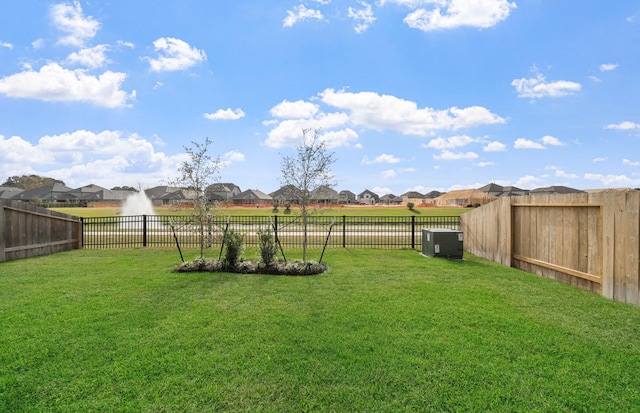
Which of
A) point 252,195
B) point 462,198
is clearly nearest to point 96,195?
point 252,195

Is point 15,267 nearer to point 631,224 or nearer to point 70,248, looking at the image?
point 70,248

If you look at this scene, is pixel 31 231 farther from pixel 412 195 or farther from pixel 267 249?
pixel 412 195

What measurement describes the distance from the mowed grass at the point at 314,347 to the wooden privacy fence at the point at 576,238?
0.45 meters

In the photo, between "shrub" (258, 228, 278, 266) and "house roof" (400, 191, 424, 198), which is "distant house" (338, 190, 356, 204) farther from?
"house roof" (400, 191, 424, 198)

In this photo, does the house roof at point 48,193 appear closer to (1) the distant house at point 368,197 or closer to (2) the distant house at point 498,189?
(1) the distant house at point 368,197

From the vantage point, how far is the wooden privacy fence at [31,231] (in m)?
9.95

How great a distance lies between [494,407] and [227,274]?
20.4 feet

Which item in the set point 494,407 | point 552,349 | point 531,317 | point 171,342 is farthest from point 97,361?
point 531,317

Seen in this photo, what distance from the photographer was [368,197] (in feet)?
370

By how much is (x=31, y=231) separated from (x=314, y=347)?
36.7 feet

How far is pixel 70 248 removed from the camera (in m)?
12.4

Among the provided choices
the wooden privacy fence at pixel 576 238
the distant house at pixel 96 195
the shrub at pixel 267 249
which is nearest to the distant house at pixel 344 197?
the shrub at pixel 267 249

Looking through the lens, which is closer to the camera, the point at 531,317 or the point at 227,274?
the point at 531,317

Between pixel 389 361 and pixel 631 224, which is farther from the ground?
pixel 631 224
